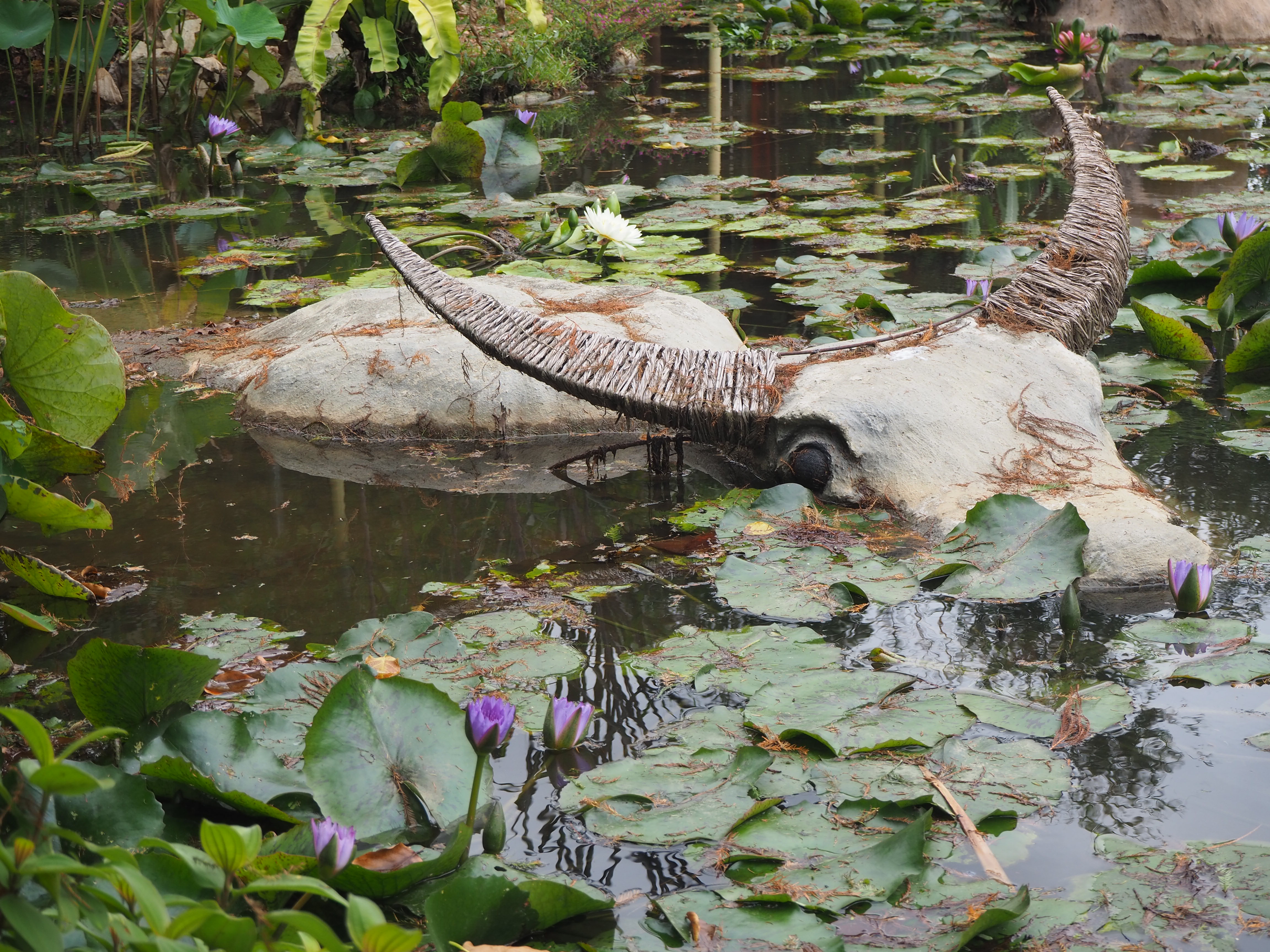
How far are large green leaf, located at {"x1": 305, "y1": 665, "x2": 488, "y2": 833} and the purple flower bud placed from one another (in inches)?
9.6

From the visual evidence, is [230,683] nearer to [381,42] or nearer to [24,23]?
[24,23]

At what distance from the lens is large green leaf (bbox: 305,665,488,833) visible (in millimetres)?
1623

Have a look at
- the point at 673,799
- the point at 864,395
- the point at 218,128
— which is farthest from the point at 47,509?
the point at 218,128

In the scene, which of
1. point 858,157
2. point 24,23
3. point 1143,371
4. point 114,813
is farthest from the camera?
point 24,23

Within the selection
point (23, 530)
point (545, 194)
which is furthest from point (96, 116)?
point (23, 530)

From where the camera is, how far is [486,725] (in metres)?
1.46

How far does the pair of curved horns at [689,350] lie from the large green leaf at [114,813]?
1.68 meters

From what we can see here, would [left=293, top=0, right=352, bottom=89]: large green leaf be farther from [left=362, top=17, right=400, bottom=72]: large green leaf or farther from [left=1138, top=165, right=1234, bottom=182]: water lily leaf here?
[left=1138, top=165, right=1234, bottom=182]: water lily leaf

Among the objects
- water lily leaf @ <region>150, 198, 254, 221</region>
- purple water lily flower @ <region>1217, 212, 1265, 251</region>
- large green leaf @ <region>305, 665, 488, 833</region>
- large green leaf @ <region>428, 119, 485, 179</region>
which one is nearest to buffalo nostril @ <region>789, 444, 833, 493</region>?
large green leaf @ <region>305, 665, 488, 833</region>

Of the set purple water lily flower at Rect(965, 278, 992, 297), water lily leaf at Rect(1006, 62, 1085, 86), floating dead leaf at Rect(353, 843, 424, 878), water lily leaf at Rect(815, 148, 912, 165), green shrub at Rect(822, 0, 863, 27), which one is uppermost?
green shrub at Rect(822, 0, 863, 27)

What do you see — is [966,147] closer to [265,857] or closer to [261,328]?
[261,328]

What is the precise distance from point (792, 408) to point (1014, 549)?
714mm

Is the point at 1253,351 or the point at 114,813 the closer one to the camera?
the point at 114,813

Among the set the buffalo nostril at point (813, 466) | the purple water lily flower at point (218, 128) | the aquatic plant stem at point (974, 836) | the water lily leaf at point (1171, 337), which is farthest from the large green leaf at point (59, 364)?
the purple water lily flower at point (218, 128)
